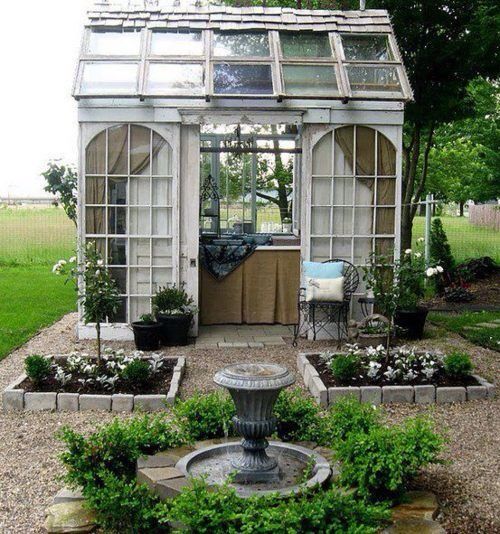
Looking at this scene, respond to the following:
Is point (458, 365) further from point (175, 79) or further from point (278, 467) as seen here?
point (175, 79)

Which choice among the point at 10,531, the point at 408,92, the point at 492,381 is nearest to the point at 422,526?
the point at 10,531

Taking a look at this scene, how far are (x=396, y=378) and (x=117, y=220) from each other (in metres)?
4.23

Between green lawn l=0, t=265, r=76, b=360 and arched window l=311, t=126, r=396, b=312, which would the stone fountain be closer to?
green lawn l=0, t=265, r=76, b=360

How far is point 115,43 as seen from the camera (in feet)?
32.2

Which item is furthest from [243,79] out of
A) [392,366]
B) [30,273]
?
[30,273]

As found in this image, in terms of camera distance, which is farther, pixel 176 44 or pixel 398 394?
pixel 176 44

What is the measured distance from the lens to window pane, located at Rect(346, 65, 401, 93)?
9.57m

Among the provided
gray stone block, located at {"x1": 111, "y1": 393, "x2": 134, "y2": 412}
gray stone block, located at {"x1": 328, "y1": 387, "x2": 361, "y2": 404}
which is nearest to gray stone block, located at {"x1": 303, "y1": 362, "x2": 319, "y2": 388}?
gray stone block, located at {"x1": 328, "y1": 387, "x2": 361, "y2": 404}

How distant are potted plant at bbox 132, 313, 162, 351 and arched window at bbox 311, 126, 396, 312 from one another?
7.51 feet

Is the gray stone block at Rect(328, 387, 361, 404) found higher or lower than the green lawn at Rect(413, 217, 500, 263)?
lower

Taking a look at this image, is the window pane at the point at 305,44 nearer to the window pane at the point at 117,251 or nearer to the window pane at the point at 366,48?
the window pane at the point at 366,48

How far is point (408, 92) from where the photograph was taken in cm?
945

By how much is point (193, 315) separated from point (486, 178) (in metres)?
6.92

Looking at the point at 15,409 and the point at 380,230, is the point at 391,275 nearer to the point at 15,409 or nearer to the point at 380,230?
the point at 380,230
